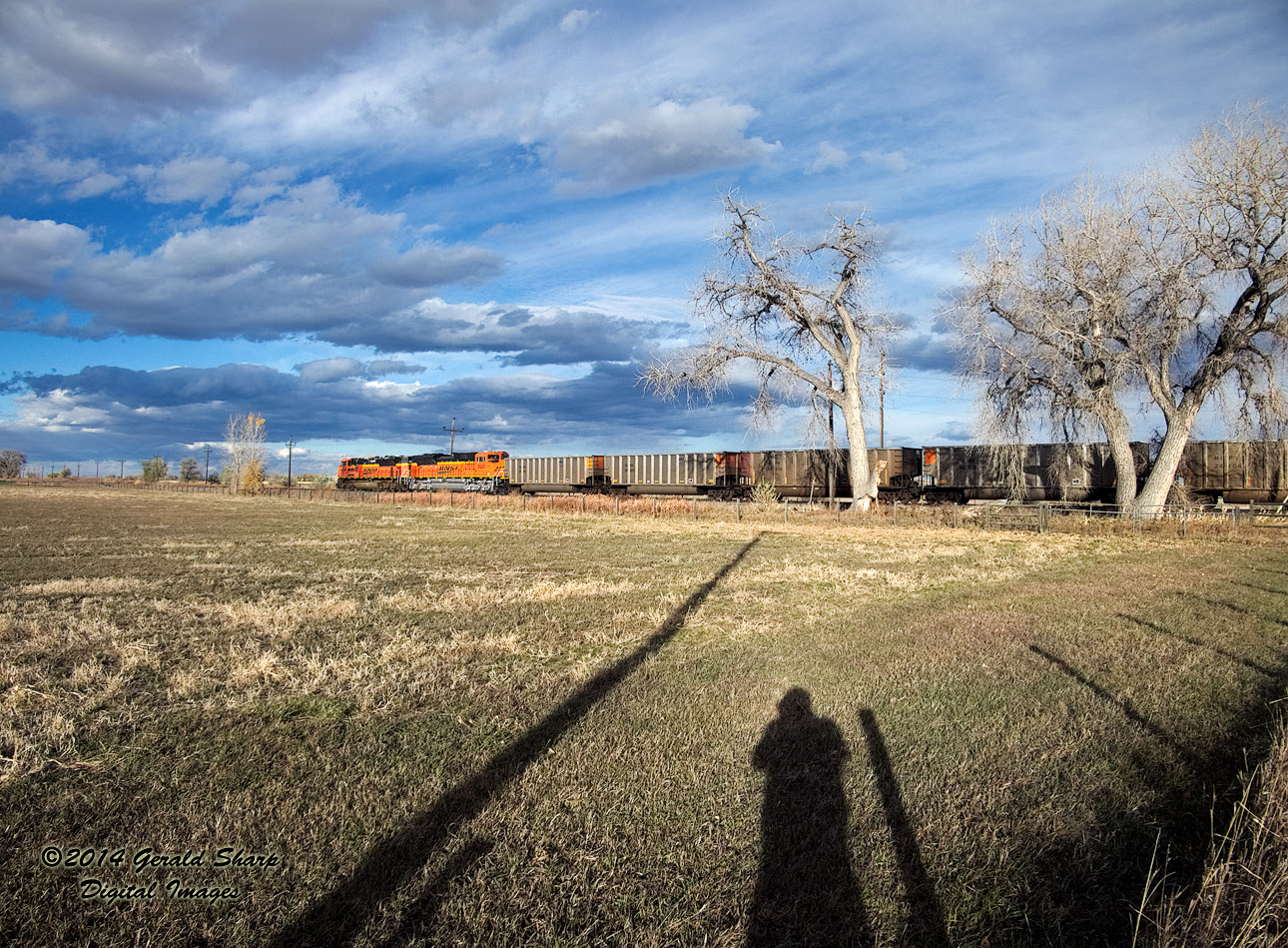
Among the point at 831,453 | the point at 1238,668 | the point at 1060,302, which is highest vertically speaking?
the point at 1060,302

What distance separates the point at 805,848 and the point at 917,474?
33058 mm

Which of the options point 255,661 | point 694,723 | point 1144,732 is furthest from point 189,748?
point 1144,732

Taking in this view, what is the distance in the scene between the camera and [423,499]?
4878 cm

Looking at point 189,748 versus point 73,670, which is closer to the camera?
point 189,748

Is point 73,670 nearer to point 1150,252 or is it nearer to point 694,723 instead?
point 694,723

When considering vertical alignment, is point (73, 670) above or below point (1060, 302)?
below

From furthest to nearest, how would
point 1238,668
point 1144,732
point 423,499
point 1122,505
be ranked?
point 423,499
point 1122,505
point 1238,668
point 1144,732

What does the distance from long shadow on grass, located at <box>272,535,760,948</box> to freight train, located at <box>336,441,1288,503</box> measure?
26.5 meters

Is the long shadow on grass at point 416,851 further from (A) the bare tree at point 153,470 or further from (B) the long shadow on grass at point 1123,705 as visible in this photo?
(A) the bare tree at point 153,470

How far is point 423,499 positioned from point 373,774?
46.3m

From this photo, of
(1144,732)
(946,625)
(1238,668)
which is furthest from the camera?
(946,625)

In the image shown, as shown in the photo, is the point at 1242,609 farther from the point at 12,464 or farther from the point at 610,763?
the point at 12,464

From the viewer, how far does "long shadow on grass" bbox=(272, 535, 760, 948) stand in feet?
9.76

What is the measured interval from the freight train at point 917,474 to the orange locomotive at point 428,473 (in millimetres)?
228
